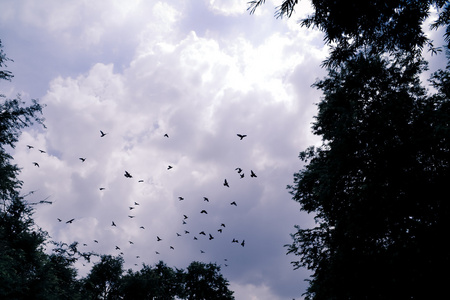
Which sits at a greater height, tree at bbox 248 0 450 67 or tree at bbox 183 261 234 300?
tree at bbox 183 261 234 300

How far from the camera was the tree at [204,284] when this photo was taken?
44.4 m

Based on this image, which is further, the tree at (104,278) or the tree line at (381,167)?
the tree at (104,278)

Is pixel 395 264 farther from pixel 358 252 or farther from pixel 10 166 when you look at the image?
pixel 10 166

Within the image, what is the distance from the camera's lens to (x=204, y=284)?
45094 mm

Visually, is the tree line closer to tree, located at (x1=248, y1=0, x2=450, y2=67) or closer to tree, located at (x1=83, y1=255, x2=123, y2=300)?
tree, located at (x1=248, y1=0, x2=450, y2=67)

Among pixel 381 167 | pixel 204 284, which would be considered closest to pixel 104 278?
pixel 204 284

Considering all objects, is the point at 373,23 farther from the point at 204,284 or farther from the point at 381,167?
the point at 204,284

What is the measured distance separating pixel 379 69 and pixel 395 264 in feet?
30.6

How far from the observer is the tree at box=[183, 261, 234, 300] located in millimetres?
44438

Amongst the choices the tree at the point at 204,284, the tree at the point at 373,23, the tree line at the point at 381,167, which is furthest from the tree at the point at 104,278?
the tree at the point at 373,23

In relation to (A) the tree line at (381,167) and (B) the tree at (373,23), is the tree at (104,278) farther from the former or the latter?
(B) the tree at (373,23)

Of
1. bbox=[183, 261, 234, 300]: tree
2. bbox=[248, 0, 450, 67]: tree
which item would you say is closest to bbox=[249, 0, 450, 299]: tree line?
bbox=[248, 0, 450, 67]: tree

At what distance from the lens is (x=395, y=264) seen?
863 centimetres

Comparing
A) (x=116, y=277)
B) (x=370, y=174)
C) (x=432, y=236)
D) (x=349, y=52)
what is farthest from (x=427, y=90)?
(x=116, y=277)
